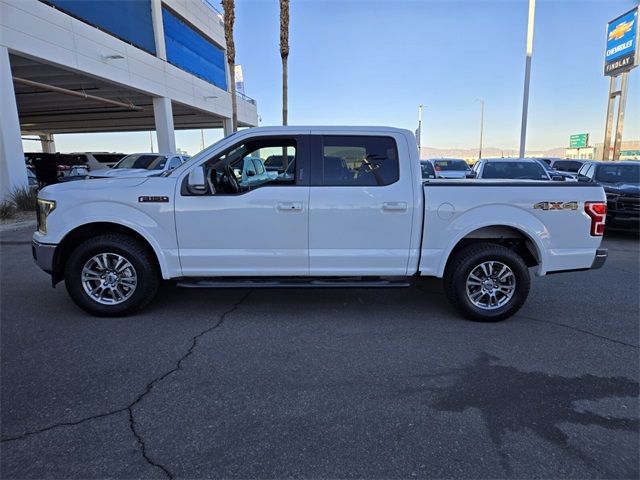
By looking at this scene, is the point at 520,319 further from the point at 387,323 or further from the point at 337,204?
the point at 337,204

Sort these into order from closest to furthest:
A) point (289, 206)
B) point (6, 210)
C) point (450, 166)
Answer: point (289, 206) < point (6, 210) < point (450, 166)

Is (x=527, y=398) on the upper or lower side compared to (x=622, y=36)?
lower

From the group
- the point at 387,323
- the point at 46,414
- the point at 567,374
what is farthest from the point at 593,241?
the point at 46,414

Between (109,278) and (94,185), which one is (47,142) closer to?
(94,185)

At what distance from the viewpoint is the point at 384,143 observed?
14.8ft

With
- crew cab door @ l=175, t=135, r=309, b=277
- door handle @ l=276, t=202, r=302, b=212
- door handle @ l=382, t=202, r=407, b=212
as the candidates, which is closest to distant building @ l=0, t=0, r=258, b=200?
crew cab door @ l=175, t=135, r=309, b=277

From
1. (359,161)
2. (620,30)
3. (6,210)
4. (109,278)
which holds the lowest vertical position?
(109,278)

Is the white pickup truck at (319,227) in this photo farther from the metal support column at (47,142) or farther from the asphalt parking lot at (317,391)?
the metal support column at (47,142)

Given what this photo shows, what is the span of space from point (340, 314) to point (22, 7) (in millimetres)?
14613

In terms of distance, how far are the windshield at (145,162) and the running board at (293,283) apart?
426 inches

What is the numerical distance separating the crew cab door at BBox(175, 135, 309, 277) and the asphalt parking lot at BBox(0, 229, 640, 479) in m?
0.61

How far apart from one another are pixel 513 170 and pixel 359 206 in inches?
330

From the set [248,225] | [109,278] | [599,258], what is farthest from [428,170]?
[109,278]

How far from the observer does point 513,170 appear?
1103 centimetres
